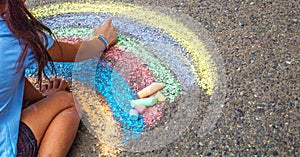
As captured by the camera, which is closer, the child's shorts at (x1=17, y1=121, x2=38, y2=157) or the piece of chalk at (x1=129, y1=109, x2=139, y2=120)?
the child's shorts at (x1=17, y1=121, x2=38, y2=157)

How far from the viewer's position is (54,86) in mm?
1925

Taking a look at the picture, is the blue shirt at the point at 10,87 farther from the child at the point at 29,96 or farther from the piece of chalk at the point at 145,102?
the piece of chalk at the point at 145,102

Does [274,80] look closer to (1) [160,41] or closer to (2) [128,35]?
(1) [160,41]

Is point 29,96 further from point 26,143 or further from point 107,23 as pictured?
point 107,23

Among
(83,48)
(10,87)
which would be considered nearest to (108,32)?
(83,48)

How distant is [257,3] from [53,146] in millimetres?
1473

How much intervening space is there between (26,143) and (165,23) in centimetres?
110

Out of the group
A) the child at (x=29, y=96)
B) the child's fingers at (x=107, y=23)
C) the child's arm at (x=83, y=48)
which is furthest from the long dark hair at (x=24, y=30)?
the child's fingers at (x=107, y=23)

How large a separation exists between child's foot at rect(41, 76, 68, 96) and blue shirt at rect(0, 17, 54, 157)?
333mm

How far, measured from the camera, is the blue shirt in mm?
1353

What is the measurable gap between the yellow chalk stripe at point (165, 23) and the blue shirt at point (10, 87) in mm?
807

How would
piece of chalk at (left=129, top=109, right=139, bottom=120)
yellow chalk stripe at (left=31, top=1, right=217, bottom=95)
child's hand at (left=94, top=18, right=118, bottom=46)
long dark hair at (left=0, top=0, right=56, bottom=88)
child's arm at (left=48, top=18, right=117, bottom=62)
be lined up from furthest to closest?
child's hand at (left=94, top=18, right=118, bottom=46) → yellow chalk stripe at (left=31, top=1, right=217, bottom=95) → piece of chalk at (left=129, top=109, right=139, bottom=120) → child's arm at (left=48, top=18, right=117, bottom=62) → long dark hair at (left=0, top=0, right=56, bottom=88)

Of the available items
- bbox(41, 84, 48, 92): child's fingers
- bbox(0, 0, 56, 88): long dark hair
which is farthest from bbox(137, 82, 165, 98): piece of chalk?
bbox(0, 0, 56, 88): long dark hair

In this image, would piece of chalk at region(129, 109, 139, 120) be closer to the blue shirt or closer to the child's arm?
the child's arm
